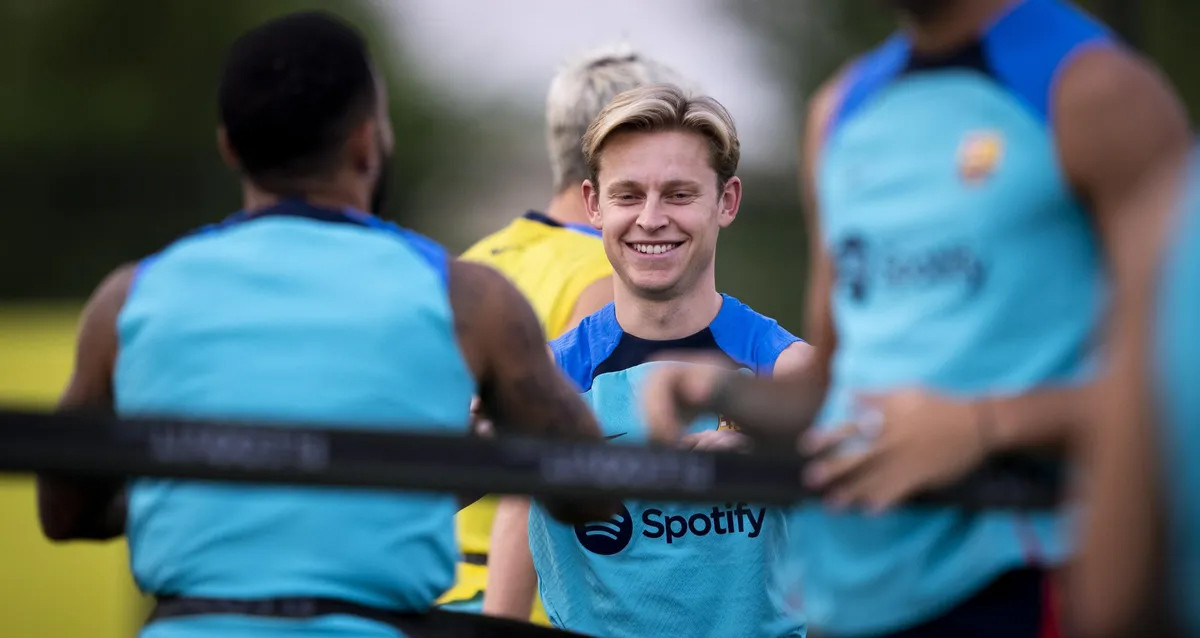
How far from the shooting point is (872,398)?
215 centimetres

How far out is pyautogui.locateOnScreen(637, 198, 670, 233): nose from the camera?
3.99 metres

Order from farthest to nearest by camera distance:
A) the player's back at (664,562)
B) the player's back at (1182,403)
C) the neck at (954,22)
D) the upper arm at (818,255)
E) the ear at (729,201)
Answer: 1. the ear at (729,201)
2. the player's back at (664,562)
3. the upper arm at (818,255)
4. the neck at (954,22)
5. the player's back at (1182,403)

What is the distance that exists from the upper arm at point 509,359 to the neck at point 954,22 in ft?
2.67

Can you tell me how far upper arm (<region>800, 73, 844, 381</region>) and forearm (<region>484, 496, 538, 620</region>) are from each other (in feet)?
5.48

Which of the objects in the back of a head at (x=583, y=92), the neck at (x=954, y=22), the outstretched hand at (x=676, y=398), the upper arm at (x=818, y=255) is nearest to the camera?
the neck at (x=954, y=22)

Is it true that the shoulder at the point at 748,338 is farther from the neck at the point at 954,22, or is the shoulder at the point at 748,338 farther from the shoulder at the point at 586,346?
the neck at the point at 954,22

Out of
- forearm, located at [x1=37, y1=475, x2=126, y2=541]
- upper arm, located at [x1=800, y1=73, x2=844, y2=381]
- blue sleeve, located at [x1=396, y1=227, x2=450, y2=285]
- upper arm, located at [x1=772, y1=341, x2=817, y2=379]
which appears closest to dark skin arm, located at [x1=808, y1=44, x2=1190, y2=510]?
upper arm, located at [x1=800, y1=73, x2=844, y2=381]

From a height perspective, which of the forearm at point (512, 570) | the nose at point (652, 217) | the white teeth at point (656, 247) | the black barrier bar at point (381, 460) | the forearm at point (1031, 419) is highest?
the nose at point (652, 217)

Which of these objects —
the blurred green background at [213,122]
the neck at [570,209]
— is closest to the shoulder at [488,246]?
the neck at [570,209]

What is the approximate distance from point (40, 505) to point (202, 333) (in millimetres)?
481

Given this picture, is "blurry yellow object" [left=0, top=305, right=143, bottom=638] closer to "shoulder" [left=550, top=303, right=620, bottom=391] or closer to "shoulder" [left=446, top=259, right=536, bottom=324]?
"shoulder" [left=550, top=303, right=620, bottom=391]

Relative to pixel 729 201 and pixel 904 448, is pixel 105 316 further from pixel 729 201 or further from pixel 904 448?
pixel 729 201

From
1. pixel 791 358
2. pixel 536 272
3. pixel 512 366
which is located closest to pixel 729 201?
pixel 791 358

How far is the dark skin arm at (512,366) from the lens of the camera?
2.79 m
